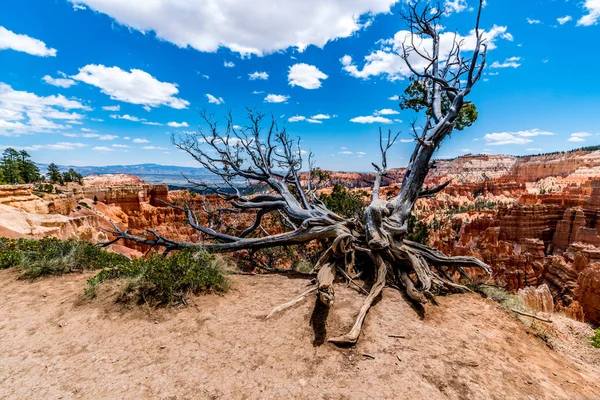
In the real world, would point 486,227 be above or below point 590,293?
below

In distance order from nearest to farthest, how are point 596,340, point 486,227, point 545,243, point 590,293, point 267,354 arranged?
point 267,354, point 596,340, point 590,293, point 545,243, point 486,227

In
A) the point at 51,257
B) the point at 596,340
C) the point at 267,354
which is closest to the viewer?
the point at 267,354

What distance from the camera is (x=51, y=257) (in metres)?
5.79

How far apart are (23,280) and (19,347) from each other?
2776 mm

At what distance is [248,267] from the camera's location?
8.22m

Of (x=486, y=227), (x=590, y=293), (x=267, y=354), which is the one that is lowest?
(x=486, y=227)

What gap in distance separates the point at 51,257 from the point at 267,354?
5608 mm

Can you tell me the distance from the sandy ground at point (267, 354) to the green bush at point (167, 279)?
21 centimetres

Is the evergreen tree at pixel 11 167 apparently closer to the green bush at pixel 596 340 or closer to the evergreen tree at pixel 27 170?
the evergreen tree at pixel 27 170

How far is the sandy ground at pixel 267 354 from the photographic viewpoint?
8.64 ft

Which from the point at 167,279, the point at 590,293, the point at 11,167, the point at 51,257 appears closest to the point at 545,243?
the point at 590,293

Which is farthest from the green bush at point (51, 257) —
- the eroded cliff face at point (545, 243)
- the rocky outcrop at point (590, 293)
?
the rocky outcrop at point (590, 293)

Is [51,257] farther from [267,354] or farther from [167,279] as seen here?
[267,354]

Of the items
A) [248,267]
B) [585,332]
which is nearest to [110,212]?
[248,267]
